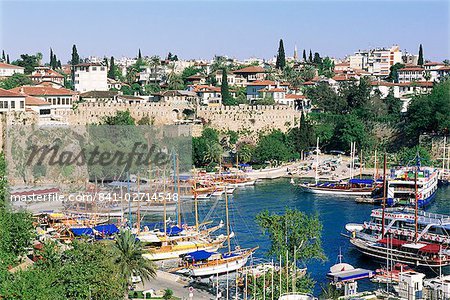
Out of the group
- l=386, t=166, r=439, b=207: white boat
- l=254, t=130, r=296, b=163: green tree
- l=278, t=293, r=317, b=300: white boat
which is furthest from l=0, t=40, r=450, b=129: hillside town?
l=278, t=293, r=317, b=300: white boat

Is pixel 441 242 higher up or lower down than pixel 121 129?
lower down

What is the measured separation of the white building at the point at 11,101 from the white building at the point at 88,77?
40.2ft

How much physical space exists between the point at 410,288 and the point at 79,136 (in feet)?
67.7

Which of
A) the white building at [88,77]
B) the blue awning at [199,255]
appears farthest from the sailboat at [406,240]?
the white building at [88,77]

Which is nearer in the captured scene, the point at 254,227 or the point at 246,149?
the point at 254,227

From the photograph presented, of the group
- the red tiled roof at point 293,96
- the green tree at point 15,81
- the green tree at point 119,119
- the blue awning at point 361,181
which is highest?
the green tree at point 15,81

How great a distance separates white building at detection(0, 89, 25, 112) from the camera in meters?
27.9

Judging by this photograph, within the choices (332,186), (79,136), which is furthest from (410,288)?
(79,136)

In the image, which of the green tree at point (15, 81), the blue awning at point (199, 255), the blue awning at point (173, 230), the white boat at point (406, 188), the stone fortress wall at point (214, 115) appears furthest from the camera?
the green tree at point (15, 81)

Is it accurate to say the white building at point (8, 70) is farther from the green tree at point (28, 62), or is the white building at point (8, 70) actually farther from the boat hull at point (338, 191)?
the boat hull at point (338, 191)

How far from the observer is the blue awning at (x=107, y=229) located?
19.4 meters

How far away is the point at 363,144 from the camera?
3409cm

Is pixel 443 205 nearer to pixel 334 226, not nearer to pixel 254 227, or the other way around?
pixel 334 226

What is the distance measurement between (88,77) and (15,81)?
4113mm
